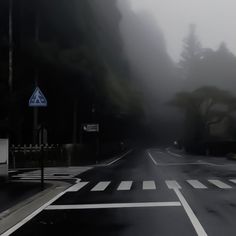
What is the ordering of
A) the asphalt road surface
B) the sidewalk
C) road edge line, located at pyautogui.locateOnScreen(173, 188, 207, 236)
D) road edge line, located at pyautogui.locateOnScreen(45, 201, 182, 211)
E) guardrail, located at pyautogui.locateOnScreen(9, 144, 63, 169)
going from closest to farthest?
road edge line, located at pyautogui.locateOnScreen(173, 188, 207, 236), the asphalt road surface, the sidewalk, road edge line, located at pyautogui.locateOnScreen(45, 201, 182, 211), guardrail, located at pyautogui.locateOnScreen(9, 144, 63, 169)

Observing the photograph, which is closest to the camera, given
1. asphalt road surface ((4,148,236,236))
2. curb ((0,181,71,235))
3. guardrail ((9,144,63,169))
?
asphalt road surface ((4,148,236,236))

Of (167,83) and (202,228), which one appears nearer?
(202,228)

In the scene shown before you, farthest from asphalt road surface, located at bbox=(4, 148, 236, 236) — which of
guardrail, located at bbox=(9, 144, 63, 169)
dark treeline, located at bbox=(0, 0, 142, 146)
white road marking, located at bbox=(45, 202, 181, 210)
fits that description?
dark treeline, located at bbox=(0, 0, 142, 146)

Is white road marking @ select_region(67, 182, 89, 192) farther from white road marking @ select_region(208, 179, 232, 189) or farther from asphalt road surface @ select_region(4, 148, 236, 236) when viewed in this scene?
white road marking @ select_region(208, 179, 232, 189)

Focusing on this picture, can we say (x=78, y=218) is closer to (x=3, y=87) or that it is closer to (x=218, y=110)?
(x=3, y=87)

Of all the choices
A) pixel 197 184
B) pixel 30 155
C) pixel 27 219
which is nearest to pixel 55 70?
pixel 30 155

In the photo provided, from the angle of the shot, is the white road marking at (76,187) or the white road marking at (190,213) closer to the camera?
the white road marking at (190,213)

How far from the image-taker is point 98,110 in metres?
55.2

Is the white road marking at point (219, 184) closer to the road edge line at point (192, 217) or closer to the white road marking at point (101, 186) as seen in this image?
the road edge line at point (192, 217)

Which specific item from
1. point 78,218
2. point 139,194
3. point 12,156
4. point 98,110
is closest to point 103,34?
point 98,110

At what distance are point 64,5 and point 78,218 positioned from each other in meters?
39.1

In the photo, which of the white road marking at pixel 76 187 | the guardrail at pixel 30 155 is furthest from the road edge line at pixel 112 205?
the guardrail at pixel 30 155

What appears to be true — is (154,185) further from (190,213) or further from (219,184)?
(190,213)

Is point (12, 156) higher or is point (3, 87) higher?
point (3, 87)
